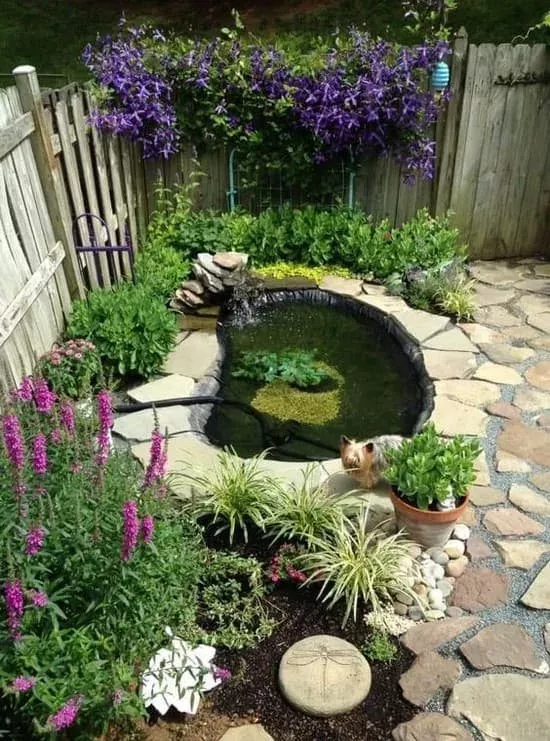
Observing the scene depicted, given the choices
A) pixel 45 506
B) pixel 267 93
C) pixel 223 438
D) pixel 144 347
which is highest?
pixel 267 93

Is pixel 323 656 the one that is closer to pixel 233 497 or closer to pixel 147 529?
pixel 233 497

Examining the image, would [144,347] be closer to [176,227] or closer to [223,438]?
[223,438]

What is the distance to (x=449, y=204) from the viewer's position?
5.96m

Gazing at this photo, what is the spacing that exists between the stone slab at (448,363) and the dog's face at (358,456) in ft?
4.39

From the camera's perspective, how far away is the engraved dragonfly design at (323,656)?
236 centimetres

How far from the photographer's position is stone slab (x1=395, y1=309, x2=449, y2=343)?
4.68 meters

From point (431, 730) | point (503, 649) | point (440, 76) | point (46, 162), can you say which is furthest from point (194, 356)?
point (440, 76)

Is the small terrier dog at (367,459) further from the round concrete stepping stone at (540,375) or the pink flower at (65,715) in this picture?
the pink flower at (65,715)

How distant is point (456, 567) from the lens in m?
2.79

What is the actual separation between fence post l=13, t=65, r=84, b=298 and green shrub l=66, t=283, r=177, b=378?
0.26 meters

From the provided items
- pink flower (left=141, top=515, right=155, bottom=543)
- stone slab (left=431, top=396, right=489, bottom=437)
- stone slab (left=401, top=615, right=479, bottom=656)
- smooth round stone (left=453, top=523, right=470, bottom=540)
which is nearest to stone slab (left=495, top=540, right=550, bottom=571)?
smooth round stone (left=453, top=523, right=470, bottom=540)

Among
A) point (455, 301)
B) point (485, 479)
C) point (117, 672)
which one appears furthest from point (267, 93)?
point (117, 672)

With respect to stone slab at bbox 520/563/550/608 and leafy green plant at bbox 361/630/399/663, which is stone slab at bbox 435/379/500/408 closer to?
stone slab at bbox 520/563/550/608

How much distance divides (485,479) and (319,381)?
1394 mm
